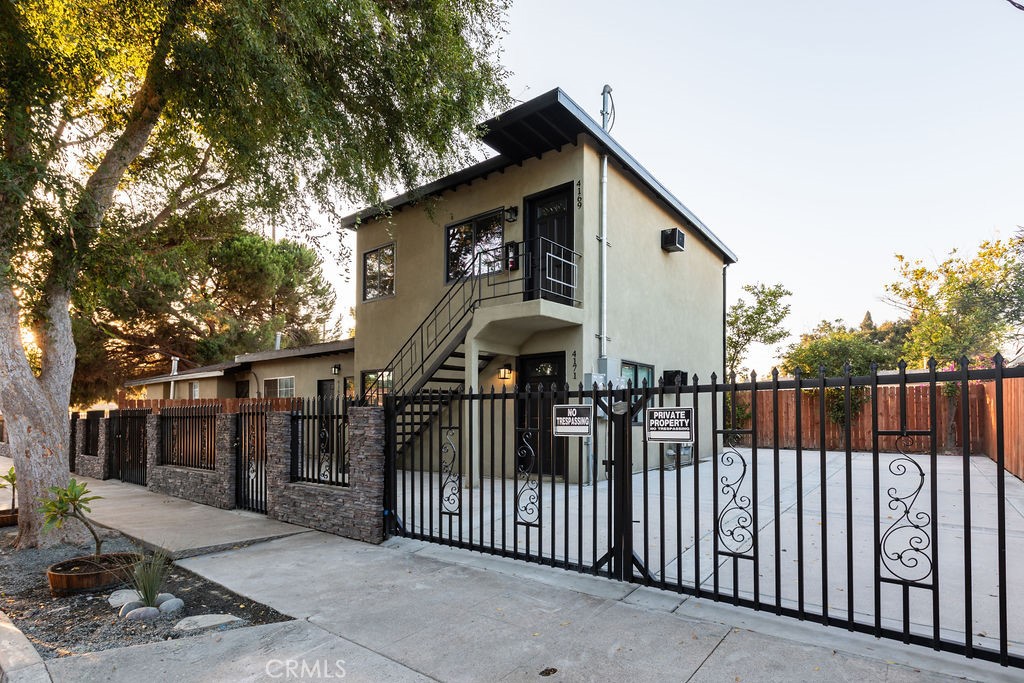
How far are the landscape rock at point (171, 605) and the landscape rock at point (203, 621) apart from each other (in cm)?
21

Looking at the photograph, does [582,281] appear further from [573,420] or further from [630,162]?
[573,420]

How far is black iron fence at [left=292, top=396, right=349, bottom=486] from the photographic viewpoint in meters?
6.95

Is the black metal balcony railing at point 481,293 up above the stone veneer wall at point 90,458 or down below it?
above

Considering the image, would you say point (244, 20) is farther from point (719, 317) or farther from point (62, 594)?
point (719, 317)

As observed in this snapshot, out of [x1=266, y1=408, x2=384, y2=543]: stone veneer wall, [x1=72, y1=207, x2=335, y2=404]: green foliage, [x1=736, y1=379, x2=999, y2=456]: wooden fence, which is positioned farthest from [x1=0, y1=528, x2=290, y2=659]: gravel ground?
[x1=72, y1=207, x2=335, y2=404]: green foliage

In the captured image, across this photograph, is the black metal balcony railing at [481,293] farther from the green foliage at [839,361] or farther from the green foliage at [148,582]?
the green foliage at [839,361]

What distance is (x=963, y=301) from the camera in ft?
55.2

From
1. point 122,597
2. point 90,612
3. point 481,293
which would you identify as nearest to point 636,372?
point 481,293

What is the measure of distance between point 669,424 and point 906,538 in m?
4.03

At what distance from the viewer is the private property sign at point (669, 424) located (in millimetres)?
4203

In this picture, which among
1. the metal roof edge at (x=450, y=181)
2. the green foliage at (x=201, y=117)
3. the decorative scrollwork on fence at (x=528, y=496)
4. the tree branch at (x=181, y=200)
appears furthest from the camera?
the metal roof edge at (x=450, y=181)

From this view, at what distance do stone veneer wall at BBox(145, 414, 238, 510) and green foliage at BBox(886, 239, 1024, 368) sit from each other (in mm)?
15650

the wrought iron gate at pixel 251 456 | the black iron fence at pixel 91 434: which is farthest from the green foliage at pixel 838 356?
the black iron fence at pixel 91 434

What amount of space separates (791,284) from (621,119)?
1385 cm
